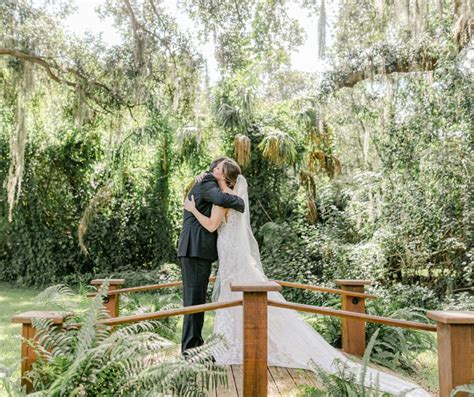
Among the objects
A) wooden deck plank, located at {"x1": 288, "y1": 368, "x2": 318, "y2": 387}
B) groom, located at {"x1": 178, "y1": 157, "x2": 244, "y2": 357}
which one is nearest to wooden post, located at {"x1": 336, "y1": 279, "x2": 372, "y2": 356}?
wooden deck plank, located at {"x1": 288, "y1": 368, "x2": 318, "y2": 387}

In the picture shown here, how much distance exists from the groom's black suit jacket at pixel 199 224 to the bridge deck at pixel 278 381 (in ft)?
2.93

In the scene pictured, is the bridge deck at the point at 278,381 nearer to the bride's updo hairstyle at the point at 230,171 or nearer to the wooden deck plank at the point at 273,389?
the wooden deck plank at the point at 273,389

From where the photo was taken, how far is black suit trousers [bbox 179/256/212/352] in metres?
3.96

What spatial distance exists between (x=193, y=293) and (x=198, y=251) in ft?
1.04

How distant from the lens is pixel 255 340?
9.79ft

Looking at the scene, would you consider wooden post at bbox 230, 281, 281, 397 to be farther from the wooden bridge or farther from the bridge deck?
the bridge deck

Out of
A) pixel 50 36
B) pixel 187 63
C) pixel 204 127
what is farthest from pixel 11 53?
pixel 204 127

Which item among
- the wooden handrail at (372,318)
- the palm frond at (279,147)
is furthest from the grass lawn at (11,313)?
the palm frond at (279,147)

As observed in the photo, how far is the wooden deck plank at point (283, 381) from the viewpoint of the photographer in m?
3.62

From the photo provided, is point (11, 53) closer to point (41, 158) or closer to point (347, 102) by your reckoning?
point (41, 158)

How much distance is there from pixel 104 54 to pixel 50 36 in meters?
0.93

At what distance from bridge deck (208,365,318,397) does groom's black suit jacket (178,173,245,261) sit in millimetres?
894

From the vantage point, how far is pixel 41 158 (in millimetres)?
10969

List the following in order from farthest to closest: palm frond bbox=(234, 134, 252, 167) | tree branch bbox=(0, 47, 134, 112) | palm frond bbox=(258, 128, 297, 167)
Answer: palm frond bbox=(234, 134, 252, 167) → palm frond bbox=(258, 128, 297, 167) → tree branch bbox=(0, 47, 134, 112)
